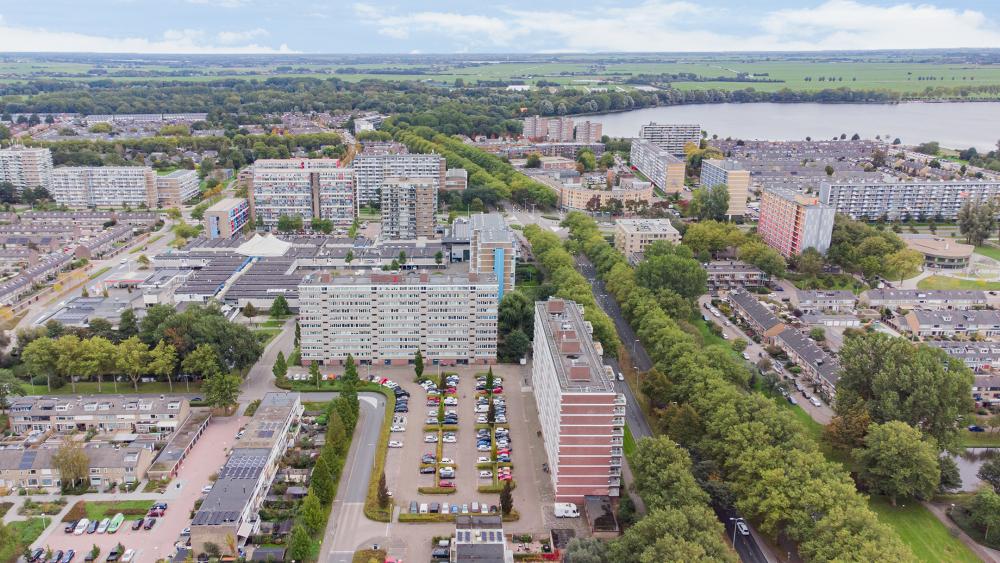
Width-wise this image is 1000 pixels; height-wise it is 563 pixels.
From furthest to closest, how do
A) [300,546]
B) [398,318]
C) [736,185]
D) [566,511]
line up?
[736,185], [398,318], [566,511], [300,546]

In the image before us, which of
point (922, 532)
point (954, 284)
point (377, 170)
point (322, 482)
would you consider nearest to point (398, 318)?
point (322, 482)

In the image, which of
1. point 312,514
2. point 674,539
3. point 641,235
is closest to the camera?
point 674,539

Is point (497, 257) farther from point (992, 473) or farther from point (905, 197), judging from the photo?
point (905, 197)

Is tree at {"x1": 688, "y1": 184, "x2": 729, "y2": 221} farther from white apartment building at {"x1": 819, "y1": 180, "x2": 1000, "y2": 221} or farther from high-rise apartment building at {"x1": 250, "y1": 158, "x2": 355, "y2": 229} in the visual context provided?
high-rise apartment building at {"x1": 250, "y1": 158, "x2": 355, "y2": 229}

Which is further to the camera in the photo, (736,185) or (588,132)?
(588,132)

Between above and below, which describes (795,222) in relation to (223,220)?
above

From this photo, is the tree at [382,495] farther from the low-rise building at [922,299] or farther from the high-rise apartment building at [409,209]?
the high-rise apartment building at [409,209]

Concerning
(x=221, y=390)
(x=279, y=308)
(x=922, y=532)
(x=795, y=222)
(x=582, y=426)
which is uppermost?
(x=795, y=222)
